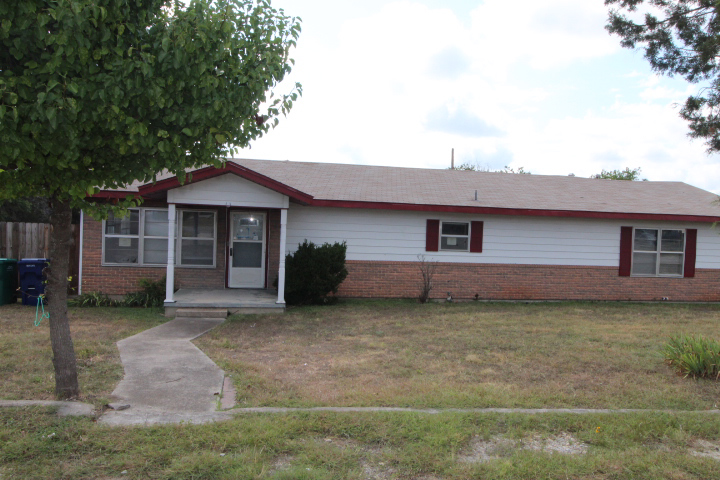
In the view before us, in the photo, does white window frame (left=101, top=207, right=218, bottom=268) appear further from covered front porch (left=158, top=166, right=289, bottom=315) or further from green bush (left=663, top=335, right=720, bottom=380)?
green bush (left=663, top=335, right=720, bottom=380)

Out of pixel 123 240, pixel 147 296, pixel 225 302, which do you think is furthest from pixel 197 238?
pixel 225 302

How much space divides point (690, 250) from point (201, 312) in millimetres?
13111

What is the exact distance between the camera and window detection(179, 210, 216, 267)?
13586 mm

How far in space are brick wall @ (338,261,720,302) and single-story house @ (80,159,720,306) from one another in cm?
3

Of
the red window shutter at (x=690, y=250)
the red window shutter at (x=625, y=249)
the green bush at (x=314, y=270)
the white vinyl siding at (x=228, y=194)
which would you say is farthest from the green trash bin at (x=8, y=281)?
the red window shutter at (x=690, y=250)

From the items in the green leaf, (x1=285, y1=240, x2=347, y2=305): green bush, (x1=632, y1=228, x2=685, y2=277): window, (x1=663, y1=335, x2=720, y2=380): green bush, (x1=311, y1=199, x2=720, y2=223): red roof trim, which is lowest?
(x1=663, y1=335, x2=720, y2=380): green bush

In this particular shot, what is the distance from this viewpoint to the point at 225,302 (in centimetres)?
1155

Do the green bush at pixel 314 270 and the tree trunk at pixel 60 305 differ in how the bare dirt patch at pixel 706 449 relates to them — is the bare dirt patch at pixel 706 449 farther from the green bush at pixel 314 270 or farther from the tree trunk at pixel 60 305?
the green bush at pixel 314 270

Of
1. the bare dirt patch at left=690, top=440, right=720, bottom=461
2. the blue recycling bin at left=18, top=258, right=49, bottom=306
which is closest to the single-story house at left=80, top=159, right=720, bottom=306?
the blue recycling bin at left=18, top=258, right=49, bottom=306

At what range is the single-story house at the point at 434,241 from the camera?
13.2 meters

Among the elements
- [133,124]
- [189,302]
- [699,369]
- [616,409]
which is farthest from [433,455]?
[189,302]

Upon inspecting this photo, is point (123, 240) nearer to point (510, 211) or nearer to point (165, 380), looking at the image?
point (165, 380)

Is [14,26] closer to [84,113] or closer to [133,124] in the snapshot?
[84,113]

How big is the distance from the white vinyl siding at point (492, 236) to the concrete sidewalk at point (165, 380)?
17.7ft
